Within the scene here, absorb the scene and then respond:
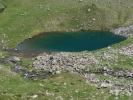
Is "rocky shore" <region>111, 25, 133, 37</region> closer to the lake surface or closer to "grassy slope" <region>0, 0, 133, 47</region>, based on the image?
the lake surface

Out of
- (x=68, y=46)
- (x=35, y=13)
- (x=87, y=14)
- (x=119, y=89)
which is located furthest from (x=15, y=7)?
(x=119, y=89)

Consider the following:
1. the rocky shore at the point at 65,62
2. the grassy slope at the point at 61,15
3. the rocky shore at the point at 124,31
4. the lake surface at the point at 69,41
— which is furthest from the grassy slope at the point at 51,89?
the rocky shore at the point at 124,31

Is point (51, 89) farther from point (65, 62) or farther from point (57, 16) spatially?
point (57, 16)

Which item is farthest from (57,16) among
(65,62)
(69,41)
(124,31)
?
(65,62)

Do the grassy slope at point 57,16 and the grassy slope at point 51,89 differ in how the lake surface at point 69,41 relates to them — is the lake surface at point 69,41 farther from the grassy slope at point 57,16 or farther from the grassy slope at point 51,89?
the grassy slope at point 51,89

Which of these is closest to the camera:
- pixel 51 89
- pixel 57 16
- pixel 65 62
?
pixel 51 89

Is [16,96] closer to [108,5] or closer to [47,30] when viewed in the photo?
[47,30]

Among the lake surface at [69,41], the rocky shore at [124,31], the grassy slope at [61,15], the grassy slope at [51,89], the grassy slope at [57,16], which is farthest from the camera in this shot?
the grassy slope at [61,15]

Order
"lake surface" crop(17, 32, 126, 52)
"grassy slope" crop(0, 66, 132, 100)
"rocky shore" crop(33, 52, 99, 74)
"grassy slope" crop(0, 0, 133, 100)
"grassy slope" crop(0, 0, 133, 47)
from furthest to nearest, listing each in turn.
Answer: "grassy slope" crop(0, 0, 133, 47), "grassy slope" crop(0, 0, 133, 100), "lake surface" crop(17, 32, 126, 52), "rocky shore" crop(33, 52, 99, 74), "grassy slope" crop(0, 66, 132, 100)

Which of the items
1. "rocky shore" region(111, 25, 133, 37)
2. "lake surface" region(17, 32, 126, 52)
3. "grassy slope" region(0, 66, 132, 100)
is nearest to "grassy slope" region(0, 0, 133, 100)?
"lake surface" region(17, 32, 126, 52)

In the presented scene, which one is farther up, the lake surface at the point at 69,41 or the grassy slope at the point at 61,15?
the grassy slope at the point at 61,15
